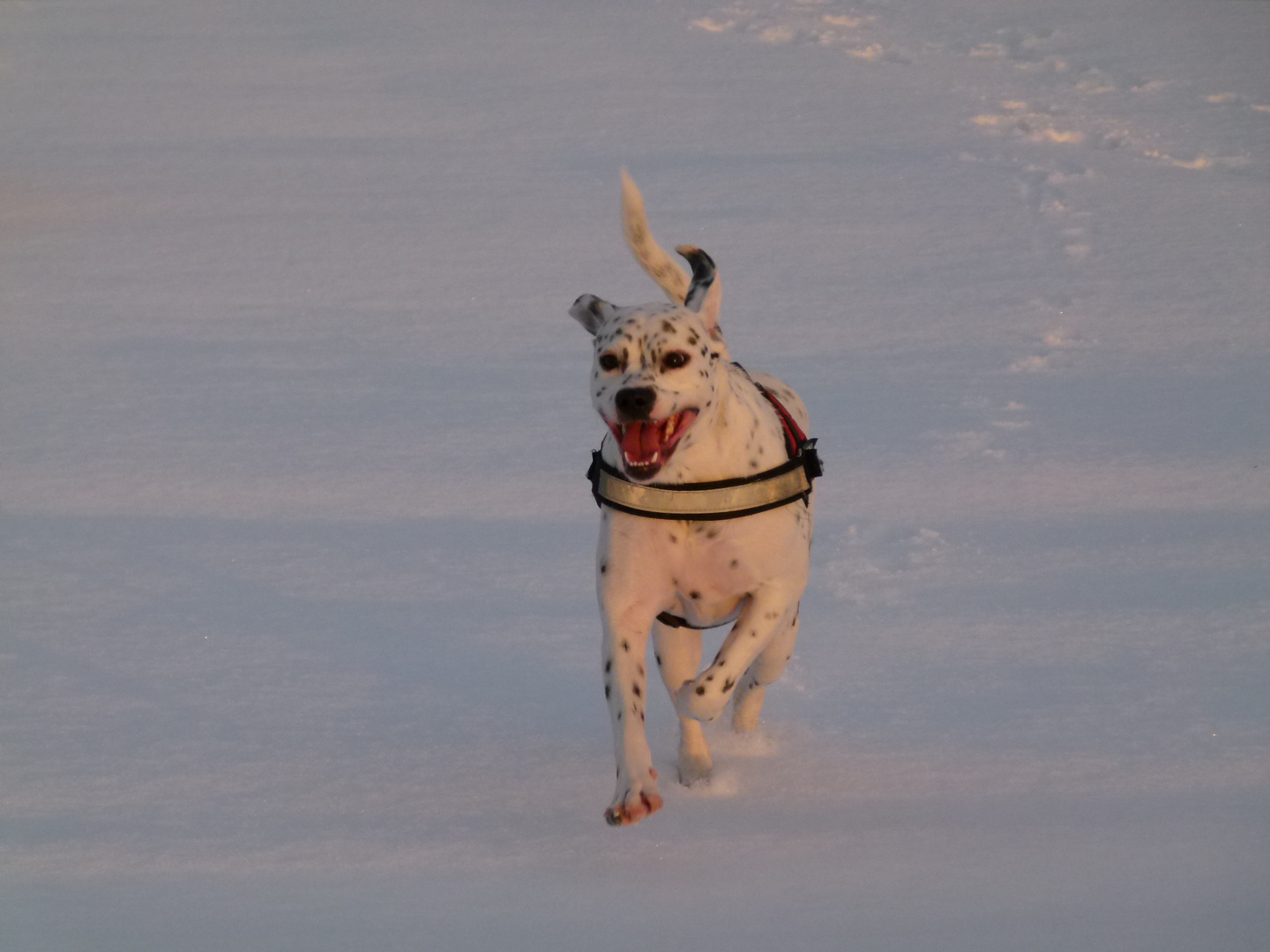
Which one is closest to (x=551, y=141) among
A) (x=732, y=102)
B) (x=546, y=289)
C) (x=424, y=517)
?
(x=732, y=102)

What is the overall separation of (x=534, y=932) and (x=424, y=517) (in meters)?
3.35

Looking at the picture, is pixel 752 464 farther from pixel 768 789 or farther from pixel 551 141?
pixel 551 141

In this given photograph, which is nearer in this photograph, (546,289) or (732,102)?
(546,289)

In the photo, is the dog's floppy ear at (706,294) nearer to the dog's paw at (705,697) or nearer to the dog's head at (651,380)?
the dog's head at (651,380)

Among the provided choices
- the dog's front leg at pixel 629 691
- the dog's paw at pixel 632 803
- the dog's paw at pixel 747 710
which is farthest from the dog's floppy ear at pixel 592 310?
the dog's paw at pixel 747 710

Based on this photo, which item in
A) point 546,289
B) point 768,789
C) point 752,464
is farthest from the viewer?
point 546,289

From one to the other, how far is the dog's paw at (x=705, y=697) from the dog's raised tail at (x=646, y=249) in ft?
4.39

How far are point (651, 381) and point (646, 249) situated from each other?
126 cm

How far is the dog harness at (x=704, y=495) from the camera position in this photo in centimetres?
541

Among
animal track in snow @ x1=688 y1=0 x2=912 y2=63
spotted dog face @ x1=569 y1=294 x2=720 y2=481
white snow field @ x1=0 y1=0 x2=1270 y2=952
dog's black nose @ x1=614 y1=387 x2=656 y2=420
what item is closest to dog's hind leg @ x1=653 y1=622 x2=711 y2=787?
white snow field @ x1=0 y1=0 x2=1270 y2=952

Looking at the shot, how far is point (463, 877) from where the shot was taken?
5.60 m

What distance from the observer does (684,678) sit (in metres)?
6.15

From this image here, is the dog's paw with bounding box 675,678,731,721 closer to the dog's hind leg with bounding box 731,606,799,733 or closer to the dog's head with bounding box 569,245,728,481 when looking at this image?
the dog's hind leg with bounding box 731,606,799,733

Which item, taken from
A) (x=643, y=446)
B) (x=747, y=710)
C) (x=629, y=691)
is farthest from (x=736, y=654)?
(x=747, y=710)
